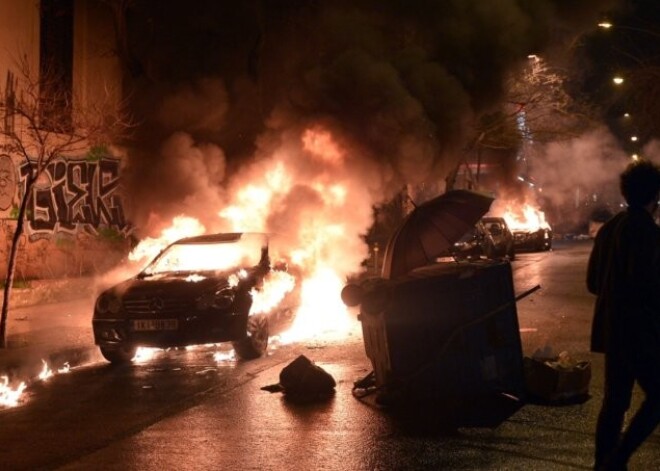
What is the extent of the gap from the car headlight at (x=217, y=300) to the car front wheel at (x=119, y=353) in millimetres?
907

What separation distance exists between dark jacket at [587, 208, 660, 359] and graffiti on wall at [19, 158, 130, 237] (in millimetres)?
12735

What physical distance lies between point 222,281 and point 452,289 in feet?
11.6

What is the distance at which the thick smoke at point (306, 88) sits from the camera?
46.8 ft

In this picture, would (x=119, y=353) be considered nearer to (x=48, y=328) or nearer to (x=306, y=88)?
(x=48, y=328)

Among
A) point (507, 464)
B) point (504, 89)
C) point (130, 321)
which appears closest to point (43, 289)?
point (130, 321)

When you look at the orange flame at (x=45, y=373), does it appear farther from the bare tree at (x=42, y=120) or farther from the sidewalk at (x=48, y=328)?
the bare tree at (x=42, y=120)

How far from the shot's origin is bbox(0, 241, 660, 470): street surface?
5281 mm

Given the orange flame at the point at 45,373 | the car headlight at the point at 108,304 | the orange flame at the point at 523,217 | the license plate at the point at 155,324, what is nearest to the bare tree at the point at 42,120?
the orange flame at the point at 45,373

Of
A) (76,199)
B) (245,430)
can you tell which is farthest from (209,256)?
(76,199)

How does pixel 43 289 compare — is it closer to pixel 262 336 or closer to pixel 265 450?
pixel 262 336

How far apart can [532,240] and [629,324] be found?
28.2 meters

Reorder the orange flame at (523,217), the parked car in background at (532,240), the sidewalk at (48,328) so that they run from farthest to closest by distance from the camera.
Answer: the orange flame at (523,217), the parked car in background at (532,240), the sidewalk at (48,328)

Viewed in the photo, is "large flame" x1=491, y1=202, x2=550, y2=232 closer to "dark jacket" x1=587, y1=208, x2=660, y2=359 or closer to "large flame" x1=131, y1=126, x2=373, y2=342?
"large flame" x1=131, y1=126, x2=373, y2=342

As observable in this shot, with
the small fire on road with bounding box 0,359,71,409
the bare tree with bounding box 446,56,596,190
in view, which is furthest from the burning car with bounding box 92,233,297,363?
the bare tree with bounding box 446,56,596,190
